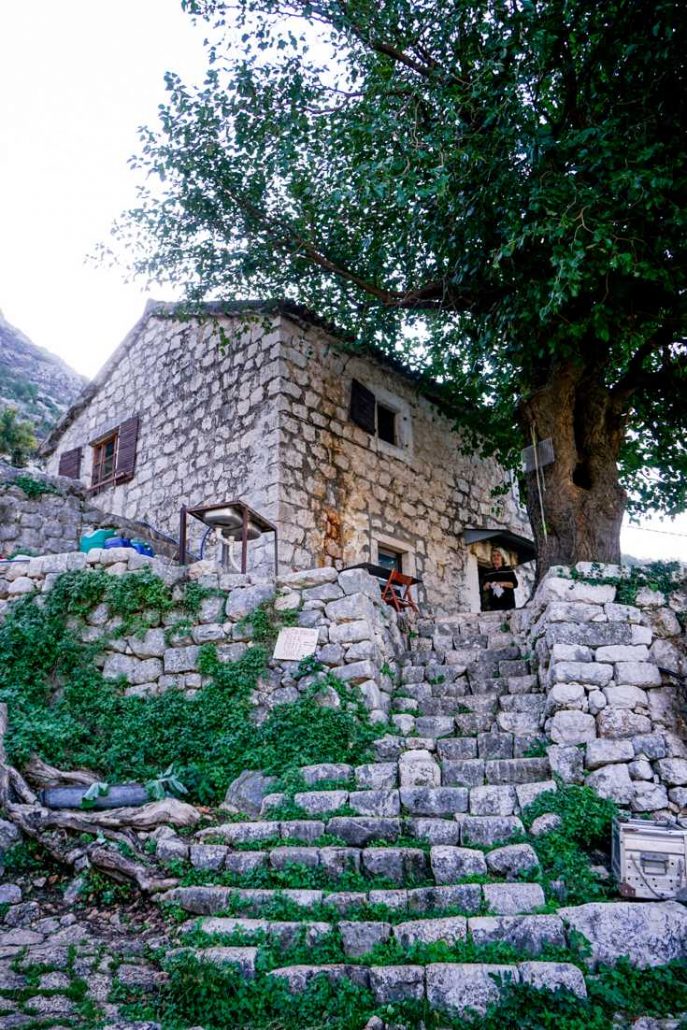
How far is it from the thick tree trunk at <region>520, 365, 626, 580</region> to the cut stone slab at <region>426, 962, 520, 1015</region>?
508 cm

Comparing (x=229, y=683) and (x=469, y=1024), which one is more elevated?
(x=229, y=683)

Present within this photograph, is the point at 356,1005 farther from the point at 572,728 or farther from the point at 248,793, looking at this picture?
the point at 572,728

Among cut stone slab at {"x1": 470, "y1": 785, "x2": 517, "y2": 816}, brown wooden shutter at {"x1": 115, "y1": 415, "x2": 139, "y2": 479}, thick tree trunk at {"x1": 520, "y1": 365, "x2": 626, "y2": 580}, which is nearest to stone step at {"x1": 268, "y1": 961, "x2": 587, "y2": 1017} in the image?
cut stone slab at {"x1": 470, "y1": 785, "x2": 517, "y2": 816}

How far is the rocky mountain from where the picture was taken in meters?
27.9

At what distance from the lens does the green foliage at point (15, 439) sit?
18.0 m

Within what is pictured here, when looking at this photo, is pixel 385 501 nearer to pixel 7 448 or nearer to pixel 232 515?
pixel 232 515

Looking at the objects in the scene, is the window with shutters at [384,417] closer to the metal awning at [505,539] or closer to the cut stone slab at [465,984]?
the metal awning at [505,539]

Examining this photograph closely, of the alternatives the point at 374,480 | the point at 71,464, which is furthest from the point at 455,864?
the point at 71,464

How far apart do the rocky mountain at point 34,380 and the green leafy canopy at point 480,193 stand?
15.9 metres

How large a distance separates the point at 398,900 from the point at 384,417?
971cm

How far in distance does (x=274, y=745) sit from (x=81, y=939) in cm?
249

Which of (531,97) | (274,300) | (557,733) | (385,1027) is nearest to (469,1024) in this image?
(385,1027)

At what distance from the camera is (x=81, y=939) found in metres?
5.18

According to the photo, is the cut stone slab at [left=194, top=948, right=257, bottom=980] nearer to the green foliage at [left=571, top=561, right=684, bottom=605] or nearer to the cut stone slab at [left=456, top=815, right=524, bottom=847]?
the cut stone slab at [left=456, top=815, right=524, bottom=847]
